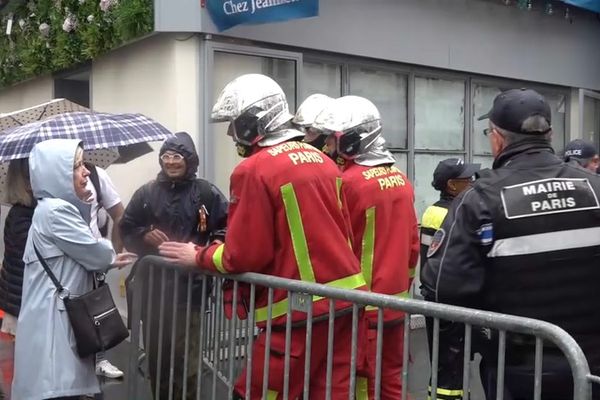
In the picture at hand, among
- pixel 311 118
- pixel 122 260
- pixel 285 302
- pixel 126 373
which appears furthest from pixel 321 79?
pixel 285 302

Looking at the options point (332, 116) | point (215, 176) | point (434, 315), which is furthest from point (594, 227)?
point (215, 176)

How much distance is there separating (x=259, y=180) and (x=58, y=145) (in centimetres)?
127

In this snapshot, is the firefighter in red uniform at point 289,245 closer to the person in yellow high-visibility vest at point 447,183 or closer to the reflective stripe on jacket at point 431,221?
the reflective stripe on jacket at point 431,221

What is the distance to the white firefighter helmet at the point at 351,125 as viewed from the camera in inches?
185

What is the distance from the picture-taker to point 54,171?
391cm

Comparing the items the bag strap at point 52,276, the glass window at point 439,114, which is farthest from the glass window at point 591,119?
the bag strap at point 52,276

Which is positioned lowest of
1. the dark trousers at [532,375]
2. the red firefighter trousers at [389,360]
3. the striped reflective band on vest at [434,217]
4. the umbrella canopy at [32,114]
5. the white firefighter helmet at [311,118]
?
the red firefighter trousers at [389,360]

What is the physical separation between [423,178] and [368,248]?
479 centimetres

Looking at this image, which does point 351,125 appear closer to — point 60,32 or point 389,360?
point 389,360

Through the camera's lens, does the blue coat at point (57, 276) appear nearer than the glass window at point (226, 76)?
Yes

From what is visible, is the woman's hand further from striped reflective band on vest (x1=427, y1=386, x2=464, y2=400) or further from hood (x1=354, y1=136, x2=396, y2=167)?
striped reflective band on vest (x1=427, y1=386, x2=464, y2=400)

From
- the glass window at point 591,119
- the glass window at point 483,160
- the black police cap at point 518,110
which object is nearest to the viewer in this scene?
the black police cap at point 518,110

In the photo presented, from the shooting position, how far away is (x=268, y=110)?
360 centimetres

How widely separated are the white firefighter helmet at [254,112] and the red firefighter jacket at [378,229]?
0.94 meters
